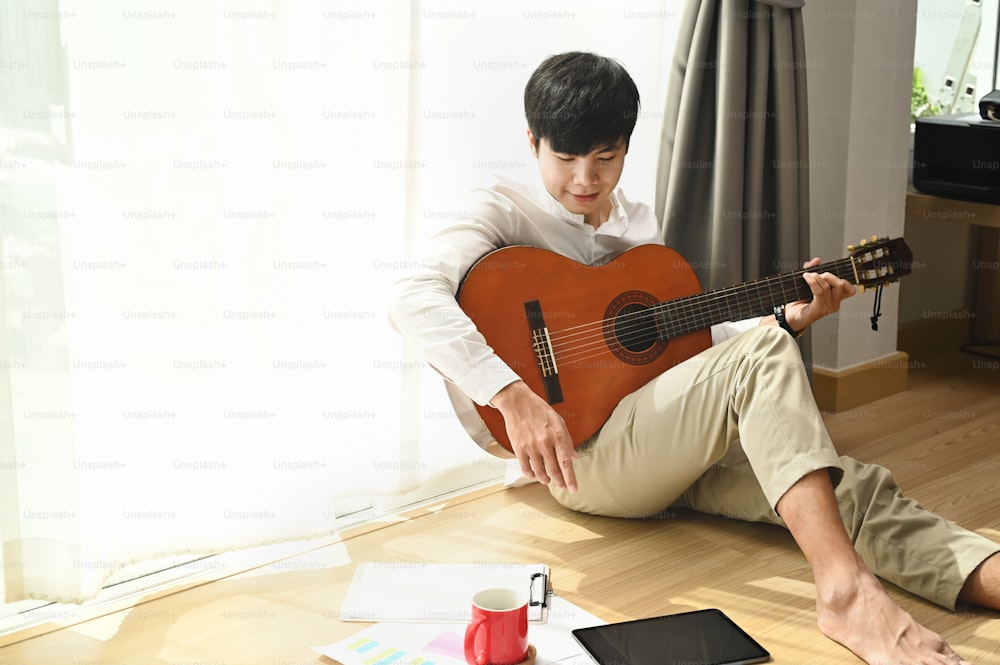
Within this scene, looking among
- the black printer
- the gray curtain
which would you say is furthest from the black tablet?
the black printer

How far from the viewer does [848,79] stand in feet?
9.09

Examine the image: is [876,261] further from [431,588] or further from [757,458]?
[431,588]

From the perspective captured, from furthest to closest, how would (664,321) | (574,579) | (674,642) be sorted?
(664,321)
(574,579)
(674,642)

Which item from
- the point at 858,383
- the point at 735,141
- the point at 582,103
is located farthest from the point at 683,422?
the point at 858,383

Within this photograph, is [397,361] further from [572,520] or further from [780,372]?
[780,372]

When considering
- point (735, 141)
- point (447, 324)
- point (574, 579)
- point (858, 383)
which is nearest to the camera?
point (447, 324)

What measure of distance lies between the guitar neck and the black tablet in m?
0.58

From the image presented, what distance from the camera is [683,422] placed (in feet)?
6.23

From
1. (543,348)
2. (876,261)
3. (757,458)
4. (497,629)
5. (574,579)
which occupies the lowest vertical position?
(574,579)

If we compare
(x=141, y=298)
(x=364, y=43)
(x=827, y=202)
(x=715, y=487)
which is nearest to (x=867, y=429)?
(x=827, y=202)

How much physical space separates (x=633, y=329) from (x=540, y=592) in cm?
55

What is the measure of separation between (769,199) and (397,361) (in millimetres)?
1084

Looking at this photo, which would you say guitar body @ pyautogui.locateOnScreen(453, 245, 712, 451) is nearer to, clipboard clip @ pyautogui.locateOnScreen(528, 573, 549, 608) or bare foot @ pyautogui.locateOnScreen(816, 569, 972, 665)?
clipboard clip @ pyautogui.locateOnScreen(528, 573, 549, 608)

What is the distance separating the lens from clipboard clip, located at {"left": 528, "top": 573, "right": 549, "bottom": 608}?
1.79 m
